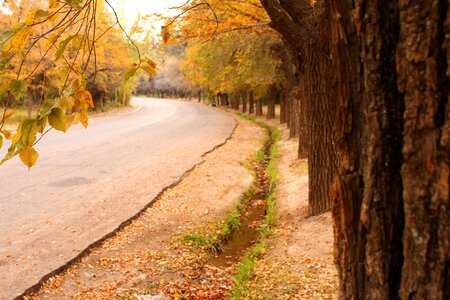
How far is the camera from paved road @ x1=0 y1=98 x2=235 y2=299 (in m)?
6.61

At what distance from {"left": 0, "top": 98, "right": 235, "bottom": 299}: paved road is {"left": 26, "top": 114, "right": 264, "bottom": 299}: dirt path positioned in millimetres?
304

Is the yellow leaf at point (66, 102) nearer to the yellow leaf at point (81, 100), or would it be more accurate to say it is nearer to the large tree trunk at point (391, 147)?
the yellow leaf at point (81, 100)

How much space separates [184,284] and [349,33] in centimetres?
484

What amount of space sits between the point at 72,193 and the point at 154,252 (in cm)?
368

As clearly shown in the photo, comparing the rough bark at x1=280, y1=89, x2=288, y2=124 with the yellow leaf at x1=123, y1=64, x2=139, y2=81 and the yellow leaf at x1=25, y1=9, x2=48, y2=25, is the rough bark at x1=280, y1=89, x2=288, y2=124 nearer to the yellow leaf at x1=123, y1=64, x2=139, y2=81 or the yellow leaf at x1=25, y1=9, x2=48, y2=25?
the yellow leaf at x1=123, y1=64, x2=139, y2=81

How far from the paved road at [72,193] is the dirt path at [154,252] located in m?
0.30

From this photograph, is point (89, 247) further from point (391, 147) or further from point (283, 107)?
point (283, 107)

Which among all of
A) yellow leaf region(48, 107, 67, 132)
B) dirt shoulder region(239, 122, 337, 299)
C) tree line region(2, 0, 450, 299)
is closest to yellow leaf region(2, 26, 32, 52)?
tree line region(2, 0, 450, 299)

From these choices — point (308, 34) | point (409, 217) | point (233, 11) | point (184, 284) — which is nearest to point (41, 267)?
point (184, 284)

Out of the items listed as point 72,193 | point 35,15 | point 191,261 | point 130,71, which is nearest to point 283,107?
point 72,193

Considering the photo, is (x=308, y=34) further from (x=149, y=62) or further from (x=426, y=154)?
(x=426, y=154)

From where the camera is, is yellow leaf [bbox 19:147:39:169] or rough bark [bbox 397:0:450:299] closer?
rough bark [bbox 397:0:450:299]

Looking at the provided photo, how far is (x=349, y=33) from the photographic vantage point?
193cm

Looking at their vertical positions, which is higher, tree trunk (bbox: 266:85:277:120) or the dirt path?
tree trunk (bbox: 266:85:277:120)
